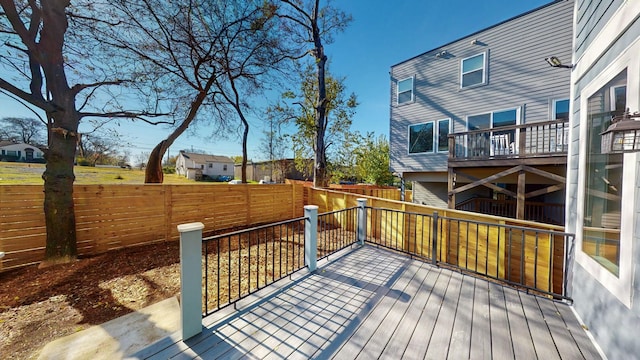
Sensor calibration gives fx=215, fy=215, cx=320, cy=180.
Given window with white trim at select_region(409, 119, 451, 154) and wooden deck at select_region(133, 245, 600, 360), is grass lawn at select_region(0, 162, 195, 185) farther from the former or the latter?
window with white trim at select_region(409, 119, 451, 154)

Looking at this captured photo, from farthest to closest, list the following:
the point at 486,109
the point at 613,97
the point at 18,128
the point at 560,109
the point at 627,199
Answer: the point at 18,128 → the point at 486,109 → the point at 560,109 → the point at 613,97 → the point at 627,199

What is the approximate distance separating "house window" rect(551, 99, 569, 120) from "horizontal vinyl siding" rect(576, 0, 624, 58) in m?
5.33

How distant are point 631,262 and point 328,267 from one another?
118 inches

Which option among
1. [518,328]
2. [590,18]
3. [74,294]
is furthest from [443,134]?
[74,294]

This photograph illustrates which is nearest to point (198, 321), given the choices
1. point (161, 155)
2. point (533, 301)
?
point (533, 301)

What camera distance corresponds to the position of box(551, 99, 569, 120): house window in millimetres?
6215

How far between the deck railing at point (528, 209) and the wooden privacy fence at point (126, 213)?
769 centimetres

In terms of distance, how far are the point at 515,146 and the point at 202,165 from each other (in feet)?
120

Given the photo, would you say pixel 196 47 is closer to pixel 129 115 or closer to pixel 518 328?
pixel 129 115

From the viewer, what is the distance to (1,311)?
2645mm

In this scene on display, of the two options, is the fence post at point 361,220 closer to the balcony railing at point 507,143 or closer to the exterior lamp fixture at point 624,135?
A: the exterior lamp fixture at point 624,135

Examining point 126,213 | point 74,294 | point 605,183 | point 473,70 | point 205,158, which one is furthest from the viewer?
point 205,158

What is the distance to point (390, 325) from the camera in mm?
2162

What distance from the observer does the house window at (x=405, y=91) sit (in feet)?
30.5
